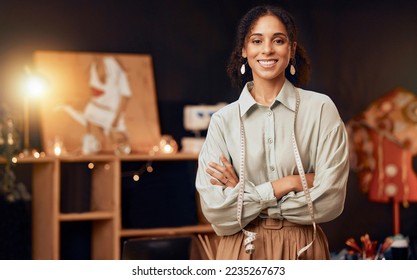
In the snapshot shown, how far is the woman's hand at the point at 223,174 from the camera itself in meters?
2.91

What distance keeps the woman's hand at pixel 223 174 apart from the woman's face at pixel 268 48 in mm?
303

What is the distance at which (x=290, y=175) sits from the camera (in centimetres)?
290

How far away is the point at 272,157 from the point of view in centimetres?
291

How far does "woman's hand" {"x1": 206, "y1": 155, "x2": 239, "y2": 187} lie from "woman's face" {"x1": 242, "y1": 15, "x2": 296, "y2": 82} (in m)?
0.30

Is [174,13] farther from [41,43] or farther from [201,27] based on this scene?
[41,43]

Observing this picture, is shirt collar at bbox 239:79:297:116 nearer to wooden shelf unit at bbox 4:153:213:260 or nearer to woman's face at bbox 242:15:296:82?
woman's face at bbox 242:15:296:82

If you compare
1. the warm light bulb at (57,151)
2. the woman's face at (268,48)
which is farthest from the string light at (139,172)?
the woman's face at (268,48)

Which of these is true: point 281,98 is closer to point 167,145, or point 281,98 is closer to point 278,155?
point 278,155

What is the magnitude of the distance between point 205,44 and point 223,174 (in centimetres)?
230

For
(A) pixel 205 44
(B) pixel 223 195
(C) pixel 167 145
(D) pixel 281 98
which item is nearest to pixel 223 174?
(B) pixel 223 195

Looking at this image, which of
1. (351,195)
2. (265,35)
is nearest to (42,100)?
(351,195)

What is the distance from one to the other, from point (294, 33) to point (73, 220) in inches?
94.0

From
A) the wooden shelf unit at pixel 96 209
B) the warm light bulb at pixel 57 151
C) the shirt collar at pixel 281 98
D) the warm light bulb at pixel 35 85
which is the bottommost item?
the wooden shelf unit at pixel 96 209

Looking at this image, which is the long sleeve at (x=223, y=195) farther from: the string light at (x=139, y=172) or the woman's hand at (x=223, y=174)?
the string light at (x=139, y=172)
